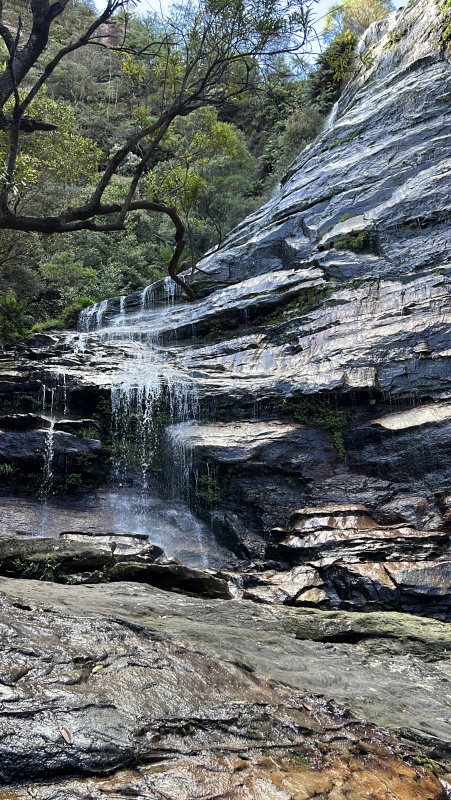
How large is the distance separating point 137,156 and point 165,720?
33.1m

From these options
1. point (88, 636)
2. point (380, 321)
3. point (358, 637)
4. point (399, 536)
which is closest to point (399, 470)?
point (399, 536)

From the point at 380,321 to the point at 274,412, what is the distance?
3.34 m

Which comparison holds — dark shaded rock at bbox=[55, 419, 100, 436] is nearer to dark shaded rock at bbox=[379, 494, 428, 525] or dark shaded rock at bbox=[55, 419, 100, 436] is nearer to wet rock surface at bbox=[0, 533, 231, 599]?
wet rock surface at bbox=[0, 533, 231, 599]

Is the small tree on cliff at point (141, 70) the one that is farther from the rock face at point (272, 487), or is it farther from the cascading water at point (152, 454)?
the cascading water at point (152, 454)

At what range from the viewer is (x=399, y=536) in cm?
893

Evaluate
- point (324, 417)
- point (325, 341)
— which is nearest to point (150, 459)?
point (324, 417)

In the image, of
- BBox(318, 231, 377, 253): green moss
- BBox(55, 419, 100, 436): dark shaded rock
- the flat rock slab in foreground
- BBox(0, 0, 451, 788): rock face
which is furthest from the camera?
BBox(318, 231, 377, 253): green moss

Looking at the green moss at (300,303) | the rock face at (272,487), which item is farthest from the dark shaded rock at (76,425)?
the green moss at (300,303)

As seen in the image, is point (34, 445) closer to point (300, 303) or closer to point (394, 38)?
point (300, 303)

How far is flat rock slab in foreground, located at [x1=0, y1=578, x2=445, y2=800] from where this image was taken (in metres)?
2.47

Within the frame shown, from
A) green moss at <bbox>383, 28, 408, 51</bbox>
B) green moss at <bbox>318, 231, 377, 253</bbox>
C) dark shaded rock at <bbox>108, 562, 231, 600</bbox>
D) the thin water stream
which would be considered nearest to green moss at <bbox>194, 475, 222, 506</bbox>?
the thin water stream

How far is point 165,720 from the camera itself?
2959 mm

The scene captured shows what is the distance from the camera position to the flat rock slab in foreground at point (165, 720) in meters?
2.47

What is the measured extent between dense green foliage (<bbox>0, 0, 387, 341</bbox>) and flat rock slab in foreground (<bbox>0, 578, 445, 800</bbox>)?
19.2 feet
